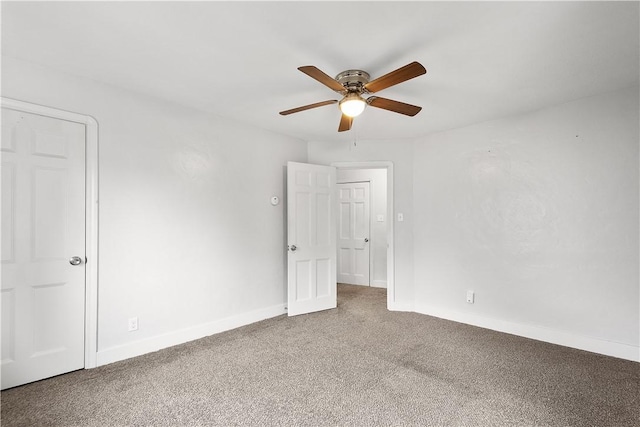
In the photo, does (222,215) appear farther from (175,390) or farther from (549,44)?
(549,44)

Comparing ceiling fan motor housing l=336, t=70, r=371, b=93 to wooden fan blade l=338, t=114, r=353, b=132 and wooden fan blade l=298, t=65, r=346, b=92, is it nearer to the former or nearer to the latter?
wooden fan blade l=298, t=65, r=346, b=92

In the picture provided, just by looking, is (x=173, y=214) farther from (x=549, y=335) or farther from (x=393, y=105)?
(x=549, y=335)

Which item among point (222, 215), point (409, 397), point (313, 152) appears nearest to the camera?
point (409, 397)

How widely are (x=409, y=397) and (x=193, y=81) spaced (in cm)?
293

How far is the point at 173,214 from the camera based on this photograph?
3121mm

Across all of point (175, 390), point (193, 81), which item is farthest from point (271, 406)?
point (193, 81)

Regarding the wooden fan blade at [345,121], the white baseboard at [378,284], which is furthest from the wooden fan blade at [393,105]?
the white baseboard at [378,284]

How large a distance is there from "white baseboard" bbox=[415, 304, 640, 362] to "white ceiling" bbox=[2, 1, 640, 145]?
2263 mm

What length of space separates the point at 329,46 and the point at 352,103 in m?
0.43

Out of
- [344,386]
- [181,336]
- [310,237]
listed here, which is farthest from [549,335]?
[181,336]

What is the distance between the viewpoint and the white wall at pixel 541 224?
9.24 feet

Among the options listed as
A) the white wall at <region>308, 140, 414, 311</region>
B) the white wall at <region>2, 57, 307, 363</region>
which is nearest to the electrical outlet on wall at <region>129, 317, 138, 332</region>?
the white wall at <region>2, 57, 307, 363</region>

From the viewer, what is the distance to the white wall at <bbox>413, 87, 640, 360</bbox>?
282 cm

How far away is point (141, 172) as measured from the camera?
290 cm
